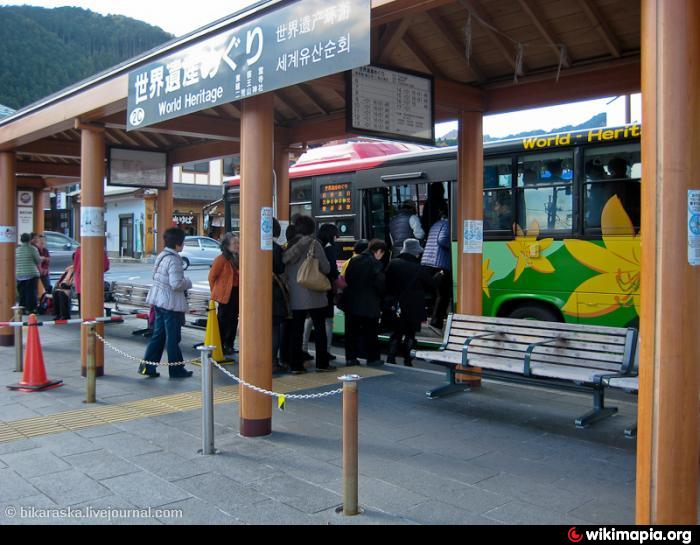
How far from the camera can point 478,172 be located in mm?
7805

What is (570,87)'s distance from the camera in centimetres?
722

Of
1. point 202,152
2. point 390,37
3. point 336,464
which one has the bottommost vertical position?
point 336,464

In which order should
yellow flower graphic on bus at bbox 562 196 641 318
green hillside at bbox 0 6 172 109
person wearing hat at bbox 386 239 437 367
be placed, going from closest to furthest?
yellow flower graphic on bus at bbox 562 196 641 318 < person wearing hat at bbox 386 239 437 367 < green hillside at bbox 0 6 172 109

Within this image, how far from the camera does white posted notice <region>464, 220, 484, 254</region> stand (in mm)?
7797

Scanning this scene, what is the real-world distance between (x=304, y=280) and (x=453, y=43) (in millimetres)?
3275

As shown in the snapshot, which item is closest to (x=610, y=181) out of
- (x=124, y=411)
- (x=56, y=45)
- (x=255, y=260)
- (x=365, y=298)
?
(x=365, y=298)

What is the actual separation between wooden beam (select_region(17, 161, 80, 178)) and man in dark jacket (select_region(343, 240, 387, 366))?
7935 mm

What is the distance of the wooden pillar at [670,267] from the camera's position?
3.32 metres

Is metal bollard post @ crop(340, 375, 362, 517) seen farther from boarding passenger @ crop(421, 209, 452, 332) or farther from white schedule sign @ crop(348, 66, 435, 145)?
boarding passenger @ crop(421, 209, 452, 332)

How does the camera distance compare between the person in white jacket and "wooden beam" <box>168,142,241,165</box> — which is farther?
"wooden beam" <box>168,142,241,165</box>

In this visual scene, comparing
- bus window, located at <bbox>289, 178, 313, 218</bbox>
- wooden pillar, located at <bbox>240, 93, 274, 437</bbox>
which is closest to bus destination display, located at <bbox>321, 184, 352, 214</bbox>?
bus window, located at <bbox>289, 178, 313, 218</bbox>

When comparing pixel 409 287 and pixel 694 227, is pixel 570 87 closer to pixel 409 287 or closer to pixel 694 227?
pixel 409 287

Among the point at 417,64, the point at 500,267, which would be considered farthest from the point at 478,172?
the point at 500,267

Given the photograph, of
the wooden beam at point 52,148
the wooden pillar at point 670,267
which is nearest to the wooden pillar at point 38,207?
the wooden beam at point 52,148
